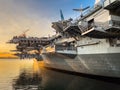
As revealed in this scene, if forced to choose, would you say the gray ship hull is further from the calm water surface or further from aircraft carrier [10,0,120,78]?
the calm water surface

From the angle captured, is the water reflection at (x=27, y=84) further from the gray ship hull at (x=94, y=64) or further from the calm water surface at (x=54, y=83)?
the gray ship hull at (x=94, y=64)

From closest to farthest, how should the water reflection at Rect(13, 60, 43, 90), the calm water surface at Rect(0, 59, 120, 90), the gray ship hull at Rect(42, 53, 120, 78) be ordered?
the calm water surface at Rect(0, 59, 120, 90) < the water reflection at Rect(13, 60, 43, 90) < the gray ship hull at Rect(42, 53, 120, 78)

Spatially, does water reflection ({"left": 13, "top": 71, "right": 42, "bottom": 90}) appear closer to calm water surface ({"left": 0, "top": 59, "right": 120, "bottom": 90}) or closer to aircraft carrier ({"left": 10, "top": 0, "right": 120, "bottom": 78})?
calm water surface ({"left": 0, "top": 59, "right": 120, "bottom": 90})

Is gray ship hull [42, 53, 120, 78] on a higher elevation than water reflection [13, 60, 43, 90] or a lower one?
higher

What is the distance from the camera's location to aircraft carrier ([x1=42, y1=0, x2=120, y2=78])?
20.0 meters

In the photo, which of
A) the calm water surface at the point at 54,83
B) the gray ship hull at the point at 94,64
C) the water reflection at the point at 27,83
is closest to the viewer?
the calm water surface at the point at 54,83

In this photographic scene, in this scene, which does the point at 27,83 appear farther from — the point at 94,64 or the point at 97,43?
the point at 97,43

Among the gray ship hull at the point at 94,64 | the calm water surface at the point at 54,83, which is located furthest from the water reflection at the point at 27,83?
the gray ship hull at the point at 94,64

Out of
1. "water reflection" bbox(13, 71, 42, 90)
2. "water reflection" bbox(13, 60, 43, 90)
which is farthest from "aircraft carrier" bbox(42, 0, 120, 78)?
"water reflection" bbox(13, 71, 42, 90)

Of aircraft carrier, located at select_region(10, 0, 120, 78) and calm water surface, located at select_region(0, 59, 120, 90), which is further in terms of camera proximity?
aircraft carrier, located at select_region(10, 0, 120, 78)

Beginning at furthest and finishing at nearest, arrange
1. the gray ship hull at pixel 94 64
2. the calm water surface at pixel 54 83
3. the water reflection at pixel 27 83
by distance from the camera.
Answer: the gray ship hull at pixel 94 64, the water reflection at pixel 27 83, the calm water surface at pixel 54 83

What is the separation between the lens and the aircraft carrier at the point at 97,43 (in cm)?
1995

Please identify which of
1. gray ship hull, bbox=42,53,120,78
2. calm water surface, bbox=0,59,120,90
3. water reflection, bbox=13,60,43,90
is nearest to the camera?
calm water surface, bbox=0,59,120,90

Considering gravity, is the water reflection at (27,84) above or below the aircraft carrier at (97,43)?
below
